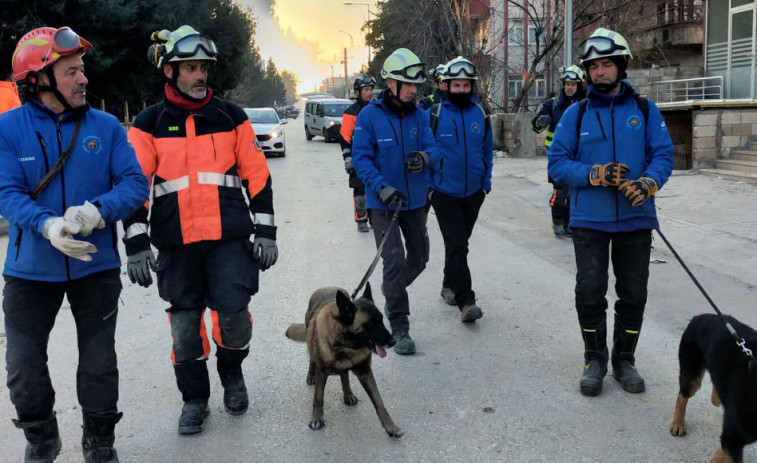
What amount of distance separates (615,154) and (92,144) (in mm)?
2981

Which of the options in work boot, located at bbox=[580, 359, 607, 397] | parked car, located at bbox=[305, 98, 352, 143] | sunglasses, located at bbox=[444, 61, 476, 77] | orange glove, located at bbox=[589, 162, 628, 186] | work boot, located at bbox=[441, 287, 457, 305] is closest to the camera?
orange glove, located at bbox=[589, 162, 628, 186]

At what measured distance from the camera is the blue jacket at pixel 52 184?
10.6 feet

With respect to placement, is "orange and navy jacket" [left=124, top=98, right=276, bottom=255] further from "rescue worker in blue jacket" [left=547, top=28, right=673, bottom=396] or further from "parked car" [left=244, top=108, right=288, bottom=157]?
"parked car" [left=244, top=108, right=288, bottom=157]

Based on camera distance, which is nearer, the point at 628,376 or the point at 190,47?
the point at 190,47

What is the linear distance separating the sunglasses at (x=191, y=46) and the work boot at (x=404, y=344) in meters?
2.49

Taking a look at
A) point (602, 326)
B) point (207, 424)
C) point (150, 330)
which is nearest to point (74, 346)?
point (150, 330)

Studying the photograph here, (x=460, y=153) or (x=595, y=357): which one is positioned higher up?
(x=460, y=153)

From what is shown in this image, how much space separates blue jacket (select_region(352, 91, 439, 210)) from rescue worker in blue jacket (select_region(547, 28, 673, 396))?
1.20m

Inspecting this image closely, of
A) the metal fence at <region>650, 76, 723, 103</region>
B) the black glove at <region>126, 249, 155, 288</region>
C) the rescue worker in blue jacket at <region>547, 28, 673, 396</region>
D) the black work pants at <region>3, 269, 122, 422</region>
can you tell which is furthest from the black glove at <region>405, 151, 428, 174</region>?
the metal fence at <region>650, 76, 723, 103</region>

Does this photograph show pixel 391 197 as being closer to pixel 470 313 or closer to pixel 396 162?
pixel 396 162

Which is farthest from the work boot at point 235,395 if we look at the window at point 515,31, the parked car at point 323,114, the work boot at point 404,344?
the parked car at point 323,114

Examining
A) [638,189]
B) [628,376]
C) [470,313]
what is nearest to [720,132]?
[470,313]

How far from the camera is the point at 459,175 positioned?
5.87 meters

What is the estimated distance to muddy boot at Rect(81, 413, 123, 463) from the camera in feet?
11.7
